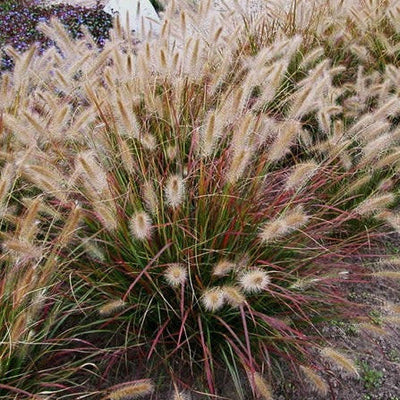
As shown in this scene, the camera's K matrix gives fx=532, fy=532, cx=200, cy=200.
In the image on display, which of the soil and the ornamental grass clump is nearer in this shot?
the ornamental grass clump

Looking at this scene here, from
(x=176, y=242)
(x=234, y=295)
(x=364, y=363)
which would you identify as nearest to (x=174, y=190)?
(x=176, y=242)

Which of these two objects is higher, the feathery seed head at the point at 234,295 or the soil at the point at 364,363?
the feathery seed head at the point at 234,295

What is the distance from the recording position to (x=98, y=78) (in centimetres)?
297

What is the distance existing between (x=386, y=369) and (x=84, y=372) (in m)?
1.38

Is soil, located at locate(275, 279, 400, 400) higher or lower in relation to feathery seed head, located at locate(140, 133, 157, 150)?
lower

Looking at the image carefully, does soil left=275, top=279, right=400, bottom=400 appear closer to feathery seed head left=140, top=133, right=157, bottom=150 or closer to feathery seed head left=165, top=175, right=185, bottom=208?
feathery seed head left=165, top=175, right=185, bottom=208

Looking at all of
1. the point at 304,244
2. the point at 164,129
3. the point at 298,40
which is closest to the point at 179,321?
the point at 304,244

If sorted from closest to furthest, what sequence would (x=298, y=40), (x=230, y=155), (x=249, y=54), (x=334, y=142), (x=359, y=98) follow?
(x=230, y=155) → (x=334, y=142) → (x=298, y=40) → (x=359, y=98) → (x=249, y=54)

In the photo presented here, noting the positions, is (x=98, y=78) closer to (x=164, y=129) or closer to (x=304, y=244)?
(x=164, y=129)

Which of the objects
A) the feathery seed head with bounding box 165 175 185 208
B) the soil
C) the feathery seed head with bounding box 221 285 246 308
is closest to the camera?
the feathery seed head with bounding box 221 285 246 308

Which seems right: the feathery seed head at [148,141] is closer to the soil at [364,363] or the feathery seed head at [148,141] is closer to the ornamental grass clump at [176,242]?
the ornamental grass clump at [176,242]

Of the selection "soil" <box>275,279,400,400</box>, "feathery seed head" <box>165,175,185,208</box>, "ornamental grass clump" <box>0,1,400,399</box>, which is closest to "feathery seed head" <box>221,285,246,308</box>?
"ornamental grass clump" <box>0,1,400,399</box>

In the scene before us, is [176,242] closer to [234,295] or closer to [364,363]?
[234,295]

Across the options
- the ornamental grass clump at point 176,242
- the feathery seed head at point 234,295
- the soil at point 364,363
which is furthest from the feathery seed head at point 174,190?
the soil at point 364,363
